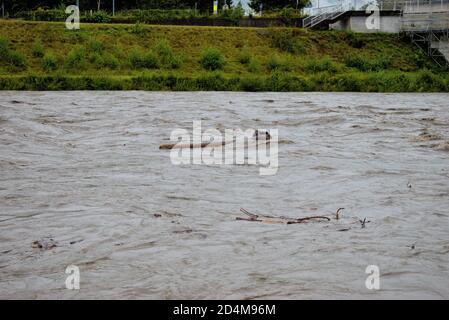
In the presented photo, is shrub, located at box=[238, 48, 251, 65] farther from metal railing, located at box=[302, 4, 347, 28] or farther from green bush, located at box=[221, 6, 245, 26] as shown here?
metal railing, located at box=[302, 4, 347, 28]

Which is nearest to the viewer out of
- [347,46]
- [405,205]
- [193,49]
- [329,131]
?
[405,205]

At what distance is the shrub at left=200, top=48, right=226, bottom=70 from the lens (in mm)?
35438

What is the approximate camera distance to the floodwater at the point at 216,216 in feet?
18.4

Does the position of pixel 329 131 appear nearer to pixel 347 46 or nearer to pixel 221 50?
pixel 221 50

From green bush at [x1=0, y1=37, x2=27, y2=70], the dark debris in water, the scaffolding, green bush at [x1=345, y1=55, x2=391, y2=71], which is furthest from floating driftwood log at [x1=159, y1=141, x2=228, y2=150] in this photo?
the scaffolding

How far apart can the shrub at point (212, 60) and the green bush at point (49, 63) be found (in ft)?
25.2

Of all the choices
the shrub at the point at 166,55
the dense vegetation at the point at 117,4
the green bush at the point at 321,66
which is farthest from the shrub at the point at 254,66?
the dense vegetation at the point at 117,4

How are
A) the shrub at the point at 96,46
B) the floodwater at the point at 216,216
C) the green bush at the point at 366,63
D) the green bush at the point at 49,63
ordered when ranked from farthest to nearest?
the green bush at the point at 366,63 < the shrub at the point at 96,46 < the green bush at the point at 49,63 < the floodwater at the point at 216,216

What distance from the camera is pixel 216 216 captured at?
7730 mm

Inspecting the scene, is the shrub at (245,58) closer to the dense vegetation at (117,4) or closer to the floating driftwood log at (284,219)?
the dense vegetation at (117,4)

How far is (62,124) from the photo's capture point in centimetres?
1680

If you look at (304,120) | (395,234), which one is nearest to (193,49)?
(304,120)

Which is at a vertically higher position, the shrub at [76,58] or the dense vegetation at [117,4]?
the dense vegetation at [117,4]
